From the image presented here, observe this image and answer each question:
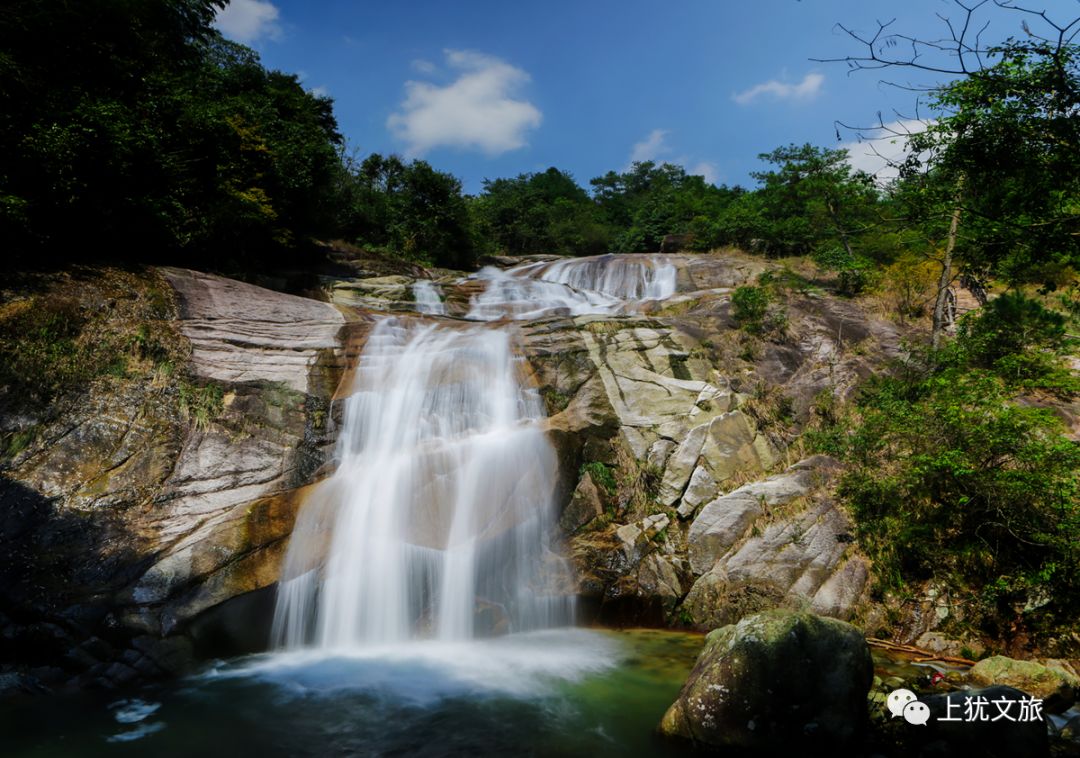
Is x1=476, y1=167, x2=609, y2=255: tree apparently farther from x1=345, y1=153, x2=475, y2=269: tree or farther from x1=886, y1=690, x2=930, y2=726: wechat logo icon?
x1=886, y1=690, x2=930, y2=726: wechat logo icon

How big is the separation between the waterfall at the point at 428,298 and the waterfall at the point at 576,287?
1027 mm

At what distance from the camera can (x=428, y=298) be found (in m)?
17.8

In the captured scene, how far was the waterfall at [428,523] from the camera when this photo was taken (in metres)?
7.68

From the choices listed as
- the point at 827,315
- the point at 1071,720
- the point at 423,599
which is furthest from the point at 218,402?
the point at 827,315

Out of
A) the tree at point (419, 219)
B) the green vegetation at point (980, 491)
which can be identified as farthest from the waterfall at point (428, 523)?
the tree at point (419, 219)

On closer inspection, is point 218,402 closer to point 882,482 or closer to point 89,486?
point 89,486

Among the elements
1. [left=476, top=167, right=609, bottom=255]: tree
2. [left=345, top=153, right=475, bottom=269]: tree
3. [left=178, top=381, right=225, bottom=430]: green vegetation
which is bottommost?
[left=178, top=381, right=225, bottom=430]: green vegetation

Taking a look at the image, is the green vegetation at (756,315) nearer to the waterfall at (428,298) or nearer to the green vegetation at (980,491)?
the green vegetation at (980,491)

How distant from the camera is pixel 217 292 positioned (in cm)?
1199

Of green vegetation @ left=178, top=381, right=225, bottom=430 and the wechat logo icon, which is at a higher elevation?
green vegetation @ left=178, top=381, right=225, bottom=430

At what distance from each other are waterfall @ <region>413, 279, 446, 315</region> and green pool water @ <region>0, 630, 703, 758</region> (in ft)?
37.8

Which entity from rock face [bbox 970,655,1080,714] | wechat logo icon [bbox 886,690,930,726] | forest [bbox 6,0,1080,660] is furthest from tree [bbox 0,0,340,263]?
rock face [bbox 970,655,1080,714]

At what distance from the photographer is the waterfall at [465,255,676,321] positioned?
1784 centimetres

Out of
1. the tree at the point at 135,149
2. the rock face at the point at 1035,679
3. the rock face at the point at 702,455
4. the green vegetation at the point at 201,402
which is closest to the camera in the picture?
the rock face at the point at 1035,679
